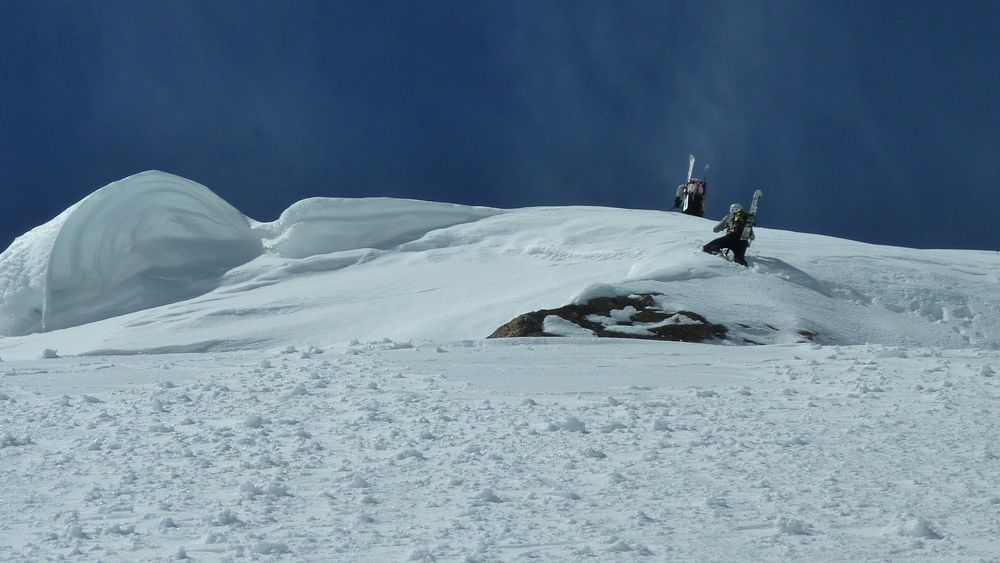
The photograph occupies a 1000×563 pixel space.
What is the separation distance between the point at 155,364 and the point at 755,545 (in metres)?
7.20

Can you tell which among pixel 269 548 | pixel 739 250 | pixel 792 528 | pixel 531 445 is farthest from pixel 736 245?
pixel 269 548

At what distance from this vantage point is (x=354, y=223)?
23.6 meters

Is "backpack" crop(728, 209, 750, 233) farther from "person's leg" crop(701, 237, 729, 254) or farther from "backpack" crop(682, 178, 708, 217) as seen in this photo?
"backpack" crop(682, 178, 708, 217)

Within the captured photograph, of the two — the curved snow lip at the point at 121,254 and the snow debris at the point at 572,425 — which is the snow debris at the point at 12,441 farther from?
the curved snow lip at the point at 121,254

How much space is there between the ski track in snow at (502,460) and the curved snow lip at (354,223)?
12.9 m

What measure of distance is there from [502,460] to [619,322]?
736cm

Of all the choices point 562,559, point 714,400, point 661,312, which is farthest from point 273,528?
point 661,312

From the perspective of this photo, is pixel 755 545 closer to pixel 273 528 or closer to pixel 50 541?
pixel 273 528

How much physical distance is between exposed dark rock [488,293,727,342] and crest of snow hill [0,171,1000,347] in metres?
0.03

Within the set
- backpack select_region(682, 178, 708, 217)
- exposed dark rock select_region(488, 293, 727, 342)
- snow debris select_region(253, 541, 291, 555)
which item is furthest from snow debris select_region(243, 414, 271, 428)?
backpack select_region(682, 178, 708, 217)

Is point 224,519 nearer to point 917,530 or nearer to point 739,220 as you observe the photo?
point 917,530

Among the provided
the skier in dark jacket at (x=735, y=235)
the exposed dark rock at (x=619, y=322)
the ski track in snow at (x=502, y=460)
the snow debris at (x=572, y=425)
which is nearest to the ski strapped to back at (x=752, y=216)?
the skier in dark jacket at (x=735, y=235)

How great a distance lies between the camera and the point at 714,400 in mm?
8242

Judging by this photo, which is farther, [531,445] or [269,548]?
[531,445]
